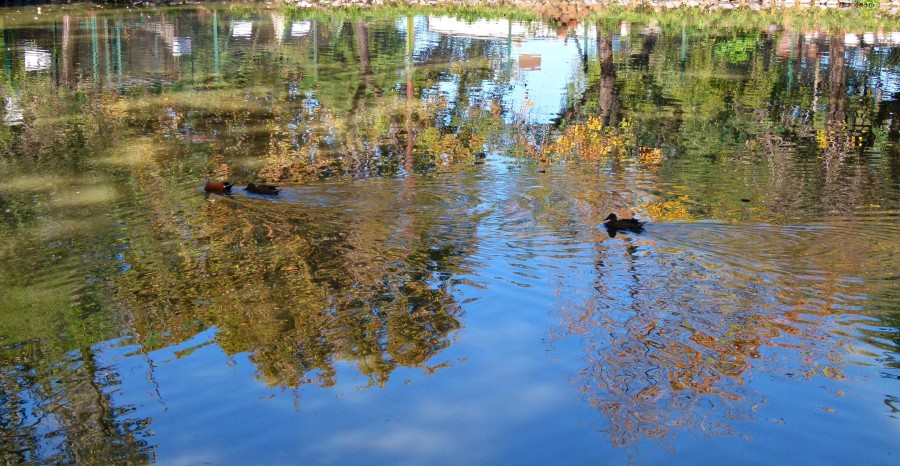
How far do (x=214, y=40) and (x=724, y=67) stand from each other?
1429 centimetres

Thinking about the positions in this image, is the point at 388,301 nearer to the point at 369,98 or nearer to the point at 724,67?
the point at 369,98

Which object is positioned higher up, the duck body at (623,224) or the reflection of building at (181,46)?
the reflection of building at (181,46)

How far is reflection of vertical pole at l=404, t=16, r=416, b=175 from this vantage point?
14.1 m

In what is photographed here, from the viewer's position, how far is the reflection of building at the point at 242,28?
30500 millimetres

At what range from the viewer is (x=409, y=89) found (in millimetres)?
20594

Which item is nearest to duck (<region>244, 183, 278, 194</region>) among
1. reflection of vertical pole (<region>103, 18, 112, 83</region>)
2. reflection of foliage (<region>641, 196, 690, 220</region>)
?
reflection of foliage (<region>641, 196, 690, 220</region>)

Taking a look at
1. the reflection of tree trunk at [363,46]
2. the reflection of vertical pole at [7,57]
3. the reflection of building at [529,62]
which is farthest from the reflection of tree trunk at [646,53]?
the reflection of vertical pole at [7,57]

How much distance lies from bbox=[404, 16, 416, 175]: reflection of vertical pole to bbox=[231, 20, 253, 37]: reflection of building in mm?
5005

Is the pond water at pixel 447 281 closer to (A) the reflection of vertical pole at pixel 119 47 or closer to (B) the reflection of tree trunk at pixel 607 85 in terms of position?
(B) the reflection of tree trunk at pixel 607 85

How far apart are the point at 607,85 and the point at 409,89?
419 centimetres

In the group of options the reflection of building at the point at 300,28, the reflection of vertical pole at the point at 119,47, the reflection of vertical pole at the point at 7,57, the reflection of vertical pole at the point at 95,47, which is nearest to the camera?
the reflection of vertical pole at the point at 7,57

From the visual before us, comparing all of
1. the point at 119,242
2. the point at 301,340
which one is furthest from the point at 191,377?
the point at 119,242

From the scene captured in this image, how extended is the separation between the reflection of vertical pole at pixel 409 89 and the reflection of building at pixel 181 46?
5.94m

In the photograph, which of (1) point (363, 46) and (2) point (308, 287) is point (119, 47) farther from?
(2) point (308, 287)
